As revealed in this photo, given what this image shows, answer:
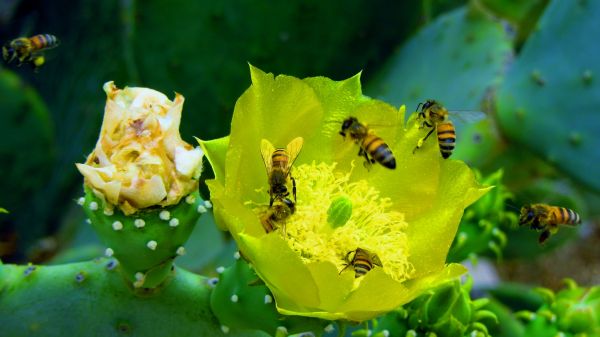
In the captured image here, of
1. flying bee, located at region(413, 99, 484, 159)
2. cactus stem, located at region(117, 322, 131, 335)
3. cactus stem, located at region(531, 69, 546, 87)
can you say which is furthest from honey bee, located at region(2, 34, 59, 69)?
cactus stem, located at region(531, 69, 546, 87)

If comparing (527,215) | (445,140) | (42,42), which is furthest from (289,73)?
(445,140)

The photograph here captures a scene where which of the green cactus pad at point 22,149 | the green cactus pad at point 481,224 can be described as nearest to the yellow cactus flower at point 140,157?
the green cactus pad at point 481,224

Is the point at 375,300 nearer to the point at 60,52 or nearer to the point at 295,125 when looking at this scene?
the point at 295,125

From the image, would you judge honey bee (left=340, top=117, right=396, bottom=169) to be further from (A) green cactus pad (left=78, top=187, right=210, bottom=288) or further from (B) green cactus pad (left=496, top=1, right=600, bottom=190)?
(B) green cactus pad (left=496, top=1, right=600, bottom=190)

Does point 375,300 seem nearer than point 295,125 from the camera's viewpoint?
Yes

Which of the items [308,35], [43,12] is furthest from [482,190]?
[43,12]

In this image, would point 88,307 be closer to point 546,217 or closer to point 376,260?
point 376,260
